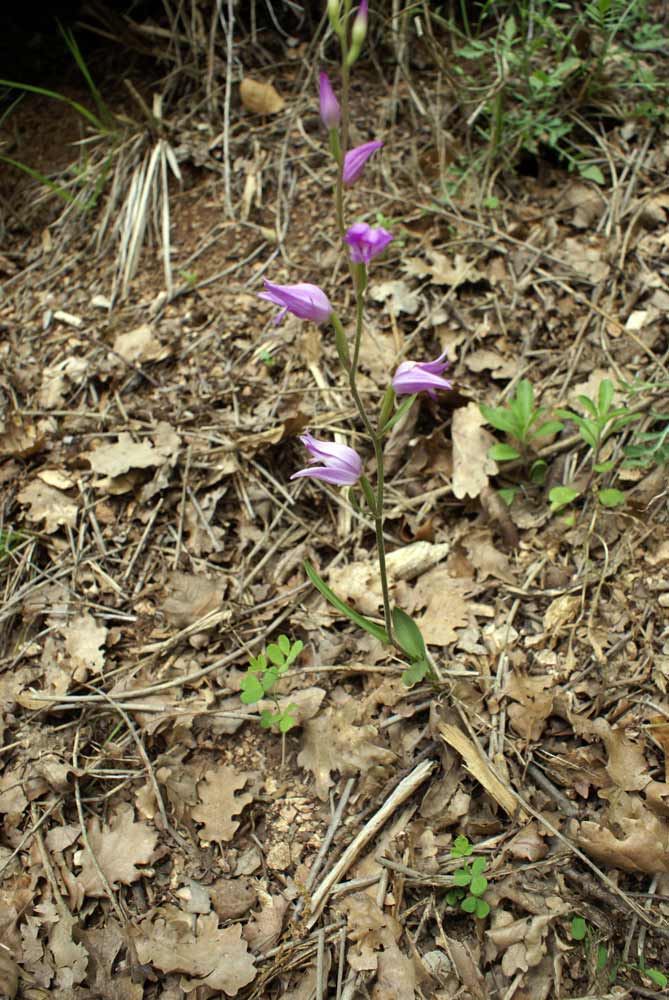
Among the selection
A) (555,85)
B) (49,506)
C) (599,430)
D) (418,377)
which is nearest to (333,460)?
(418,377)

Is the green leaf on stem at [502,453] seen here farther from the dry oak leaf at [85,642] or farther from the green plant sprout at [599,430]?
the dry oak leaf at [85,642]

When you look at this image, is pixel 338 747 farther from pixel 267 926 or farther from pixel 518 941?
pixel 518 941

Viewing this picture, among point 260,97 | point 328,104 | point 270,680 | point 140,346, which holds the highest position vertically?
point 328,104

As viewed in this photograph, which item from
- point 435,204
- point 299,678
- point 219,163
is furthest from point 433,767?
point 219,163

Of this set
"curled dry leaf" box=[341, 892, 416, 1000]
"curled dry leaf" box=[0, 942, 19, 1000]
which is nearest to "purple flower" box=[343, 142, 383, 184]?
"curled dry leaf" box=[341, 892, 416, 1000]

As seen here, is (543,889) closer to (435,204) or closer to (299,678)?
(299,678)

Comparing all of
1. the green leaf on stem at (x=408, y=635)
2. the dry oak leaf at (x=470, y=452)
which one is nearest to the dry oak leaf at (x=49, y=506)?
the green leaf on stem at (x=408, y=635)
